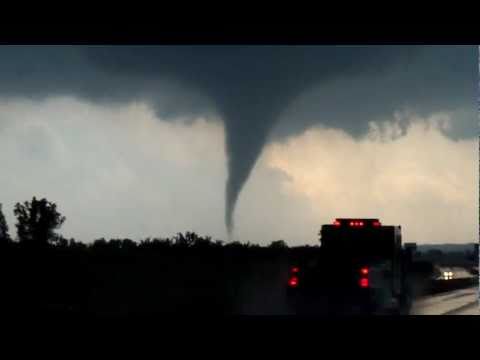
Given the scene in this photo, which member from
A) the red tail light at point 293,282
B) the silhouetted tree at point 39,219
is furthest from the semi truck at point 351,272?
the silhouetted tree at point 39,219

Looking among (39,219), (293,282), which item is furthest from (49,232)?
(293,282)

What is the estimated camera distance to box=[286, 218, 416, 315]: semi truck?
23.7 meters

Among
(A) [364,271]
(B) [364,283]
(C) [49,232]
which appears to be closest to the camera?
(B) [364,283]

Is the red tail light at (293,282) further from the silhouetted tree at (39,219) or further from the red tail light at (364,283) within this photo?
the silhouetted tree at (39,219)

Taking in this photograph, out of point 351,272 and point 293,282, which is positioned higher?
point 351,272

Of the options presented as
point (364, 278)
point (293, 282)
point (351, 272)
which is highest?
point (351, 272)

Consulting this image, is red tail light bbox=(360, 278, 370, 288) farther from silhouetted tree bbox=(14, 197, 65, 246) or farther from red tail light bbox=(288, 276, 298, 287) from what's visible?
silhouetted tree bbox=(14, 197, 65, 246)

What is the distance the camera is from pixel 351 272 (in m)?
24.0

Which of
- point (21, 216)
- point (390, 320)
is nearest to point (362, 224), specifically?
point (390, 320)

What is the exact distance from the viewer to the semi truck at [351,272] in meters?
23.7

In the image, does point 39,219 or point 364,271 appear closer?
point 364,271

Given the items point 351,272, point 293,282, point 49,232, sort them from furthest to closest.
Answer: point 49,232 < point 293,282 < point 351,272

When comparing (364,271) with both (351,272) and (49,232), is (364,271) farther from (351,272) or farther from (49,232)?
(49,232)

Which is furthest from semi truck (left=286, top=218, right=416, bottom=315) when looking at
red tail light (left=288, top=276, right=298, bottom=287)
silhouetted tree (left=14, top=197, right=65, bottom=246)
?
silhouetted tree (left=14, top=197, right=65, bottom=246)
